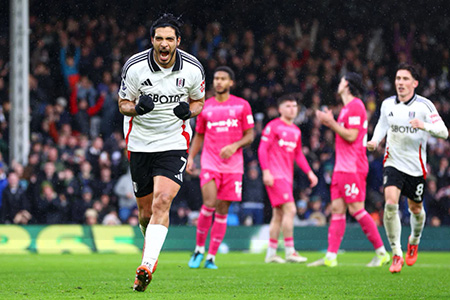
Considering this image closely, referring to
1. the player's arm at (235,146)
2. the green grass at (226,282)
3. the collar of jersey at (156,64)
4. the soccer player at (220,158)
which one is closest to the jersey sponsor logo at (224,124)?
the soccer player at (220,158)

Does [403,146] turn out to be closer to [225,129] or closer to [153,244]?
[225,129]

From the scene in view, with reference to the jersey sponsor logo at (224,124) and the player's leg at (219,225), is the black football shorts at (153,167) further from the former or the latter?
the jersey sponsor logo at (224,124)

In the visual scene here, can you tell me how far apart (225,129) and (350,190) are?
1.88 m

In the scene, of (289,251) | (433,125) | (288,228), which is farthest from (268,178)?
(433,125)

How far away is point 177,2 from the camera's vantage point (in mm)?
23422

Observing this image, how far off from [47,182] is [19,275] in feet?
23.7

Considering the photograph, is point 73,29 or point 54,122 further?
point 73,29

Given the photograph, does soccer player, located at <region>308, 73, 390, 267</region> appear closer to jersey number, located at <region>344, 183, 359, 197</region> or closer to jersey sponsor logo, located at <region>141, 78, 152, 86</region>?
jersey number, located at <region>344, 183, 359, 197</region>

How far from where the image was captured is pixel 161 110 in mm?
7543

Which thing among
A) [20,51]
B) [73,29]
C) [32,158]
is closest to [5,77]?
[73,29]

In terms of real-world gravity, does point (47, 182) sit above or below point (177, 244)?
above

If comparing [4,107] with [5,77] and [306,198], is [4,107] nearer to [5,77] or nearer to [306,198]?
[5,77]

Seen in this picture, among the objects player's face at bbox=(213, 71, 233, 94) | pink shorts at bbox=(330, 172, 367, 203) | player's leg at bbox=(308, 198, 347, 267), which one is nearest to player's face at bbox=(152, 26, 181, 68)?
player's face at bbox=(213, 71, 233, 94)

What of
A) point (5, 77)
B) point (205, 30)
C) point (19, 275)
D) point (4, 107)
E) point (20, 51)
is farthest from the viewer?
point (205, 30)
